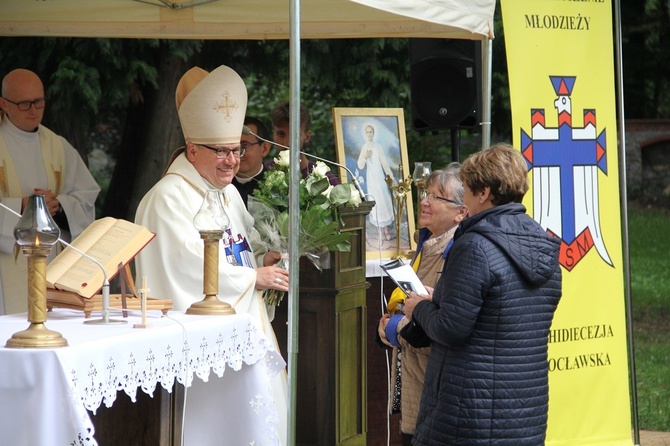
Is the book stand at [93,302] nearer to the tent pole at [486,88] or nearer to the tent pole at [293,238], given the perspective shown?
the tent pole at [293,238]

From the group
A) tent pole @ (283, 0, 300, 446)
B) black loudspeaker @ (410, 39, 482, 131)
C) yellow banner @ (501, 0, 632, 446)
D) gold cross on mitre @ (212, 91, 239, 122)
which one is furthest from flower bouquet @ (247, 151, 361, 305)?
black loudspeaker @ (410, 39, 482, 131)

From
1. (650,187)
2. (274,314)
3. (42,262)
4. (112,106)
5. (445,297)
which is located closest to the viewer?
(42,262)

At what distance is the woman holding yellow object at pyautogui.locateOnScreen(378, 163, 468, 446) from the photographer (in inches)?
197

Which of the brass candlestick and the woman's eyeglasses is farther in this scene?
the woman's eyeglasses

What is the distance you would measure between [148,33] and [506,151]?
350cm

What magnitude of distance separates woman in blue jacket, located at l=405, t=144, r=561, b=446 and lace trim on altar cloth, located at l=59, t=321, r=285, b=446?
0.83 meters

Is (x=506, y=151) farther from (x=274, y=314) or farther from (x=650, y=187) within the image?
(x=650, y=187)

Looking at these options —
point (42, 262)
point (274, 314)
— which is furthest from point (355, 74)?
point (42, 262)

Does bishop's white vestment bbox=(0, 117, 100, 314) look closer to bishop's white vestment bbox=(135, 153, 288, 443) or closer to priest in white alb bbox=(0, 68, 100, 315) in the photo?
priest in white alb bbox=(0, 68, 100, 315)

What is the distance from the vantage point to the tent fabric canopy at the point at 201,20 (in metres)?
6.73

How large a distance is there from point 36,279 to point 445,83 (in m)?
5.15

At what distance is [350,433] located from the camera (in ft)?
20.3

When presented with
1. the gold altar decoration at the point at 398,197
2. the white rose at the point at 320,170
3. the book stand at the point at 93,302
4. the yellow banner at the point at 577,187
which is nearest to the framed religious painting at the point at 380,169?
the gold altar decoration at the point at 398,197

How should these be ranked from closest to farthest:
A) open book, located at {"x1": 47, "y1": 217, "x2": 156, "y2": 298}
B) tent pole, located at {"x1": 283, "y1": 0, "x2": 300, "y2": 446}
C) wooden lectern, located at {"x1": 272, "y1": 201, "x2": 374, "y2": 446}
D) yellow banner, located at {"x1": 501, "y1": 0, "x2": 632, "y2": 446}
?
open book, located at {"x1": 47, "y1": 217, "x2": 156, "y2": 298} → tent pole, located at {"x1": 283, "y1": 0, "x2": 300, "y2": 446} → wooden lectern, located at {"x1": 272, "y1": 201, "x2": 374, "y2": 446} → yellow banner, located at {"x1": 501, "y1": 0, "x2": 632, "y2": 446}
